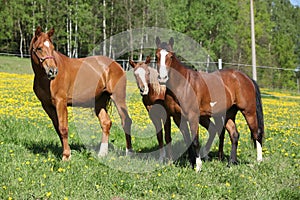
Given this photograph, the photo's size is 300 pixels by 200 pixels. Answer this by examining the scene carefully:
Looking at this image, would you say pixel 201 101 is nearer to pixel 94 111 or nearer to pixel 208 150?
pixel 208 150

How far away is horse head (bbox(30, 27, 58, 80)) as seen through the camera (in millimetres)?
6199

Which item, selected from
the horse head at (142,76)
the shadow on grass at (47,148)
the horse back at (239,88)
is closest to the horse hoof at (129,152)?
the shadow on grass at (47,148)

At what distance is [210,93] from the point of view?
6.78 meters

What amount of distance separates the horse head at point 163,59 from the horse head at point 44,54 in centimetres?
161

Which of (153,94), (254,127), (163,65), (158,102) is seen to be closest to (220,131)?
(254,127)

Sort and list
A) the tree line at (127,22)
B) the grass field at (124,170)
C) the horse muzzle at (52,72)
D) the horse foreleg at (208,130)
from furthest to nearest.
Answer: the tree line at (127,22) → the horse foreleg at (208,130) → the horse muzzle at (52,72) → the grass field at (124,170)

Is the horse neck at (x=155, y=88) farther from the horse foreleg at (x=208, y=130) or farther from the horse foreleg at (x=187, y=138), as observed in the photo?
the horse foreleg at (x=208, y=130)

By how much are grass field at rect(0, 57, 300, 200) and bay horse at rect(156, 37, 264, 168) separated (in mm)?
583

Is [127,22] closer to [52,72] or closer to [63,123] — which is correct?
[63,123]

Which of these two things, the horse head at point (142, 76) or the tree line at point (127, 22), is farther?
the tree line at point (127, 22)

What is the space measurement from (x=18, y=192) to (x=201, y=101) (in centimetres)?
319

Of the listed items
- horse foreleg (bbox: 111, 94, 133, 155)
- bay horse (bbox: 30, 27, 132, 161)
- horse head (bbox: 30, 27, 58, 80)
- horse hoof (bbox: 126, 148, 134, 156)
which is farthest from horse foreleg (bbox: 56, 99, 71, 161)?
horse foreleg (bbox: 111, 94, 133, 155)

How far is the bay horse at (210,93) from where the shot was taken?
623cm

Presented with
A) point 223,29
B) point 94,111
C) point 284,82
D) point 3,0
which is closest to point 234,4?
point 223,29
